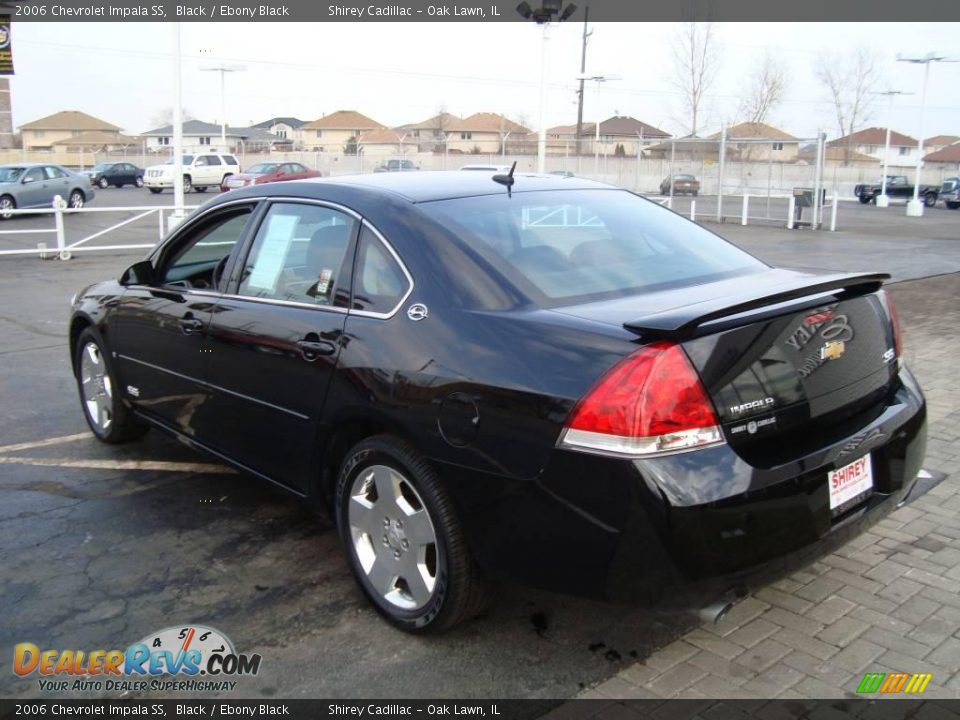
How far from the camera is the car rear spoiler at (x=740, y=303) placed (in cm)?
274

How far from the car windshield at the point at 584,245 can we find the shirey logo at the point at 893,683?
156 centimetres

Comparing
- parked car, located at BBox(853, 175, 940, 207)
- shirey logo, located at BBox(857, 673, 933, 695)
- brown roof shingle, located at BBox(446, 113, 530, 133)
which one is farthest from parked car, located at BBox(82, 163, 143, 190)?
shirey logo, located at BBox(857, 673, 933, 695)

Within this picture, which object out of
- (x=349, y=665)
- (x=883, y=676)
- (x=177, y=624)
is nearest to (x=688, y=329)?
(x=883, y=676)

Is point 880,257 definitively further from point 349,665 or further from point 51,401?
point 349,665

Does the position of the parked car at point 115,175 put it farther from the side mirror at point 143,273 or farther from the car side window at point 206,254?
the car side window at point 206,254

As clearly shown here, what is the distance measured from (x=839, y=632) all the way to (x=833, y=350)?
1.09 m

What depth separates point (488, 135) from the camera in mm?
95250

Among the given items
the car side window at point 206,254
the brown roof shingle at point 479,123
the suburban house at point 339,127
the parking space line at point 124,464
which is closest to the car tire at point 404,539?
the car side window at point 206,254

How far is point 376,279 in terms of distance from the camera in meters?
3.54

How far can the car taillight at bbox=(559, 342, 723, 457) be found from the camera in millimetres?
2682

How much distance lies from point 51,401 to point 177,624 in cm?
392

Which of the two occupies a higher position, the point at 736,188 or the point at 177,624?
the point at 736,188

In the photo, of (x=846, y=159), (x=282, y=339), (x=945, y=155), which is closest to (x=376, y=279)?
(x=282, y=339)

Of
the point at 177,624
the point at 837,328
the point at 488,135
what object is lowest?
the point at 177,624
